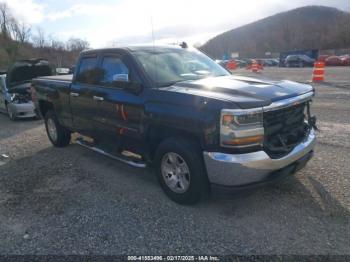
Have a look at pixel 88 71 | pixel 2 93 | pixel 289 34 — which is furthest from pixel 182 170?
pixel 289 34

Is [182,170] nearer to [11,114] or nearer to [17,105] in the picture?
[17,105]

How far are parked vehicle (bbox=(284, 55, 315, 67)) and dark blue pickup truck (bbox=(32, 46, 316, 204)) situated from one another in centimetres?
3883

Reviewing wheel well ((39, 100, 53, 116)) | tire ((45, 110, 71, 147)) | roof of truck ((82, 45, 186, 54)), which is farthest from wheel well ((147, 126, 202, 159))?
wheel well ((39, 100, 53, 116))

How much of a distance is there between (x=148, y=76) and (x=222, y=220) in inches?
78.2

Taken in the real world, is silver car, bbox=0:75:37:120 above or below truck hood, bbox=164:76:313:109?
below

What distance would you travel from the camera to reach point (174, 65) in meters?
4.57

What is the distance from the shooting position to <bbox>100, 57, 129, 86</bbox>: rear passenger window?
432cm

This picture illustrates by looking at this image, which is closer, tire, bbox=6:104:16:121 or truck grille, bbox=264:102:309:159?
truck grille, bbox=264:102:309:159

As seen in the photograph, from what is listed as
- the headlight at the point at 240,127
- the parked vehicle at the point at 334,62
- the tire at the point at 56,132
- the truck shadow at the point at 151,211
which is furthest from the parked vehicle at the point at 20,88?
the parked vehicle at the point at 334,62

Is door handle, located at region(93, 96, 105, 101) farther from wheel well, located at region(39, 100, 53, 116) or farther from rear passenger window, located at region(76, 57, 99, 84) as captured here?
wheel well, located at region(39, 100, 53, 116)

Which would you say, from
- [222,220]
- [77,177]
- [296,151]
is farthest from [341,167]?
[77,177]

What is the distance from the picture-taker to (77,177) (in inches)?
199

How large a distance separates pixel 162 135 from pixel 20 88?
806cm

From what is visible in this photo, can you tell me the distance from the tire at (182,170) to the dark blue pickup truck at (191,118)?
0.01m
